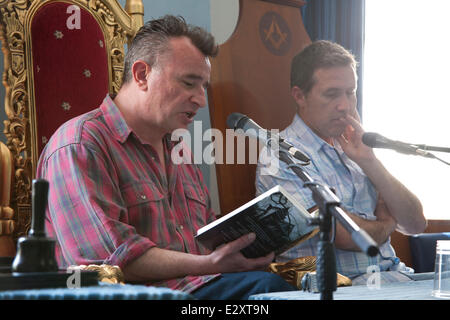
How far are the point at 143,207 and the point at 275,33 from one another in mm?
1163

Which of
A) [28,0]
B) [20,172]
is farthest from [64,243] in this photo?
[28,0]

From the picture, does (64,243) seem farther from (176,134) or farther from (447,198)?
(447,198)

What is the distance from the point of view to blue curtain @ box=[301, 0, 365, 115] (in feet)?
9.53

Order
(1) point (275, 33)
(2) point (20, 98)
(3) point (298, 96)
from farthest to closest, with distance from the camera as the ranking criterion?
(1) point (275, 33)
(3) point (298, 96)
(2) point (20, 98)

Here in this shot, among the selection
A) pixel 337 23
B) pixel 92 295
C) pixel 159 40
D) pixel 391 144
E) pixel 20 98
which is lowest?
pixel 92 295

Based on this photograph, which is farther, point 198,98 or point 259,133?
point 198,98

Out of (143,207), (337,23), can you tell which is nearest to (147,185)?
(143,207)

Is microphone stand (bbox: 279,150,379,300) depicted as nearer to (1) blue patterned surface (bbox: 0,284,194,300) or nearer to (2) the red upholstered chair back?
(1) blue patterned surface (bbox: 0,284,194,300)

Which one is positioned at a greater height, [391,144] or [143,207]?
[391,144]

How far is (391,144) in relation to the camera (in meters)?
1.30

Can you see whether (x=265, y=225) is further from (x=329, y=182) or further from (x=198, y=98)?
(x=329, y=182)

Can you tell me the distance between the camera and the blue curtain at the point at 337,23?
114 inches

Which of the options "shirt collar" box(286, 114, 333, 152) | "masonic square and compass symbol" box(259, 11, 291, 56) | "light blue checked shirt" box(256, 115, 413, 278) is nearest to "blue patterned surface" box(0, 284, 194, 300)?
"light blue checked shirt" box(256, 115, 413, 278)

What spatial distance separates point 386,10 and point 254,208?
2141mm
